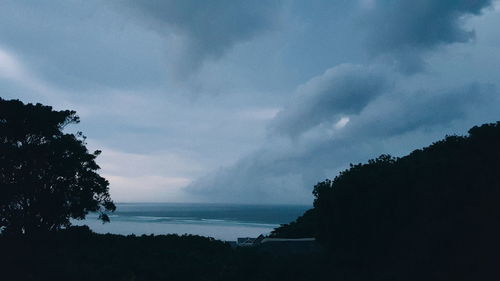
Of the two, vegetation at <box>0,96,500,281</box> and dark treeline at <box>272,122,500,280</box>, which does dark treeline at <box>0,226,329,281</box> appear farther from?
dark treeline at <box>272,122,500,280</box>

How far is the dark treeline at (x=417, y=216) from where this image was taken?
20672mm

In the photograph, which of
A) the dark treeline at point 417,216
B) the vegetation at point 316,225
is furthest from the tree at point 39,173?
the dark treeline at point 417,216

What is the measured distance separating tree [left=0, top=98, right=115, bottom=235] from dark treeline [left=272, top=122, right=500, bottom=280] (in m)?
15.8

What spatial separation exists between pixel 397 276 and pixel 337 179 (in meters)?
8.77

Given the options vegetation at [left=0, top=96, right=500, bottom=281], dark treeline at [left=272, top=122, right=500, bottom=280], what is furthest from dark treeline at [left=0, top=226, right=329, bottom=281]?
dark treeline at [left=272, top=122, right=500, bottom=280]

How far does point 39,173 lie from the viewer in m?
31.0

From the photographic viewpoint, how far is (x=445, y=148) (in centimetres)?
3192

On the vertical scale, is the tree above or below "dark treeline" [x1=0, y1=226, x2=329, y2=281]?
above

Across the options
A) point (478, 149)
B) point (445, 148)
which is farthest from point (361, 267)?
point (445, 148)

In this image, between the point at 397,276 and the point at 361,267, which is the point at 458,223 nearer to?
the point at 397,276

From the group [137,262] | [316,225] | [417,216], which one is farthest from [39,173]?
[417,216]

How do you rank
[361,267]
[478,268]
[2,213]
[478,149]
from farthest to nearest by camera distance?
1. [2,213]
2. [478,149]
3. [361,267]
4. [478,268]

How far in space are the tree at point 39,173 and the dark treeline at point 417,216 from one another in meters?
15.8

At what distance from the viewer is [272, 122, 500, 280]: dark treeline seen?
20.7 metres
